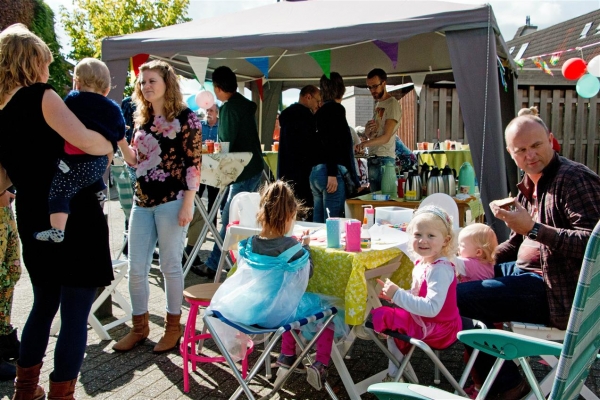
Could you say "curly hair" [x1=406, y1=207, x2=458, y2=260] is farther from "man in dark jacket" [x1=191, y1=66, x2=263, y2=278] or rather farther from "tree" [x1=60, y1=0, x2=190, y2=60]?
"tree" [x1=60, y1=0, x2=190, y2=60]

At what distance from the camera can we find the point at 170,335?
3395 mm

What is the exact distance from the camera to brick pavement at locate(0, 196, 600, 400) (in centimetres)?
283

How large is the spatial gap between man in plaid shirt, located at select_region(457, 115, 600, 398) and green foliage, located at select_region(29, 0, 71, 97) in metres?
13.3

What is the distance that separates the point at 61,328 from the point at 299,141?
3057 millimetres

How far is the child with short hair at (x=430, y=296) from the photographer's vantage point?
243cm

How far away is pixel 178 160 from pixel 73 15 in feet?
57.2

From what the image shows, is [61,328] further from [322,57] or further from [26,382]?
[322,57]

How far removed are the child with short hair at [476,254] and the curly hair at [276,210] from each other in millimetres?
969

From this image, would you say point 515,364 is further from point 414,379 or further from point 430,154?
point 430,154

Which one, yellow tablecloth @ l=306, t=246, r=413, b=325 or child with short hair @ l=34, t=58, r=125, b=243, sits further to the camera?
yellow tablecloth @ l=306, t=246, r=413, b=325

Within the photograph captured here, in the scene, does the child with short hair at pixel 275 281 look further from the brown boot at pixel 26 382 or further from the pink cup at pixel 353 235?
the brown boot at pixel 26 382

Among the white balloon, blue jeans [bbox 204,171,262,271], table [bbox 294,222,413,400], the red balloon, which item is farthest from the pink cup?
the red balloon

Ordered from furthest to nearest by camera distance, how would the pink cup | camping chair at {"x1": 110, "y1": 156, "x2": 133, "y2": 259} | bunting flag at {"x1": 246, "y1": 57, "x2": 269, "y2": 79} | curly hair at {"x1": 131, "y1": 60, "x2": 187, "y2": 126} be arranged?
bunting flag at {"x1": 246, "y1": 57, "x2": 269, "y2": 79} → camping chair at {"x1": 110, "y1": 156, "x2": 133, "y2": 259} → curly hair at {"x1": 131, "y1": 60, "x2": 187, "y2": 126} → the pink cup

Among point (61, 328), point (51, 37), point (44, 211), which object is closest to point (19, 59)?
point (44, 211)
